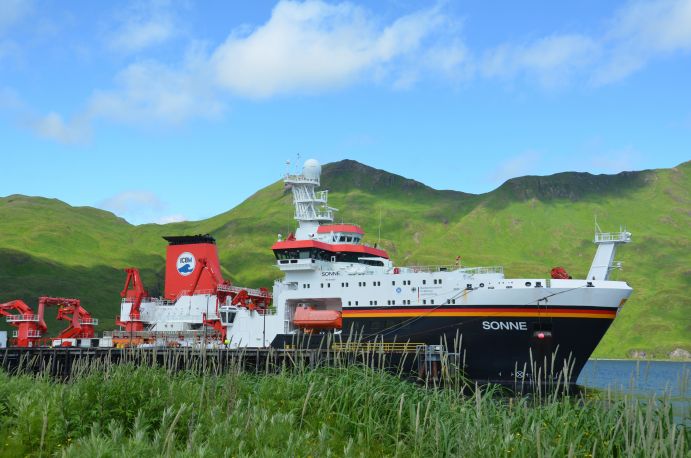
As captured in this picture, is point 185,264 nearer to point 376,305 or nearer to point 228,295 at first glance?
point 228,295

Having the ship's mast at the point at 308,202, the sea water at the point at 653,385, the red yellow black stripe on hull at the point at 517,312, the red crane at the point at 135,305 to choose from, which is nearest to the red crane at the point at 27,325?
the red crane at the point at 135,305

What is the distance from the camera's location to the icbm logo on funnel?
60.4 m

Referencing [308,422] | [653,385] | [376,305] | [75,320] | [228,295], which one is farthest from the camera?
[653,385]

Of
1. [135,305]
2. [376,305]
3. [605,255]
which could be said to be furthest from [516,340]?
[135,305]

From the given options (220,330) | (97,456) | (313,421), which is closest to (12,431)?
(97,456)

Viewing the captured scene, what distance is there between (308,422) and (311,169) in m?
47.0

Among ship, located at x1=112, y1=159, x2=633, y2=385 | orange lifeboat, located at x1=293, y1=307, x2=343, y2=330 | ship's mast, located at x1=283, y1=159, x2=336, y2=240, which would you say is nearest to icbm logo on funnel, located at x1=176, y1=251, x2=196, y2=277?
ship, located at x1=112, y1=159, x2=633, y2=385

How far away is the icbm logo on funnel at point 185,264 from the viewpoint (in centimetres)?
6038

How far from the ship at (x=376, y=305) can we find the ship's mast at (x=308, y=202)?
0.36 ft

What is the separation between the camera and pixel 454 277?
149 feet

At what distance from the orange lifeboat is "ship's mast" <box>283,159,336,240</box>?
1040 centimetres

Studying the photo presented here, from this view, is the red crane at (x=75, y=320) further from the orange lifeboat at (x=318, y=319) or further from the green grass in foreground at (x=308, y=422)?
the green grass in foreground at (x=308, y=422)

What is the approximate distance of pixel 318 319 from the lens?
48750 mm

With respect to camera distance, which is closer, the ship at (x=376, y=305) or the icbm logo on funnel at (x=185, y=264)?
the ship at (x=376, y=305)
